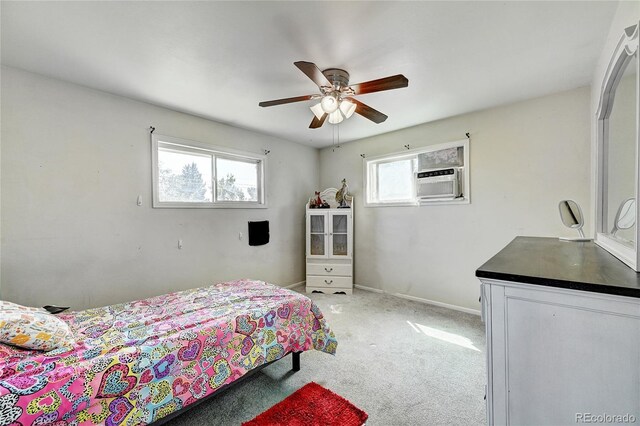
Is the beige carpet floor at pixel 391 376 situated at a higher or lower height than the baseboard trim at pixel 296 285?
lower

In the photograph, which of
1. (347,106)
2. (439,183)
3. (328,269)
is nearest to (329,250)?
(328,269)

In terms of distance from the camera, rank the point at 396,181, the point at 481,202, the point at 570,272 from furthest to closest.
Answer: the point at 396,181
the point at 481,202
the point at 570,272

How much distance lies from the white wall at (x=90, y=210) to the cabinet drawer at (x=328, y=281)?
1.30m

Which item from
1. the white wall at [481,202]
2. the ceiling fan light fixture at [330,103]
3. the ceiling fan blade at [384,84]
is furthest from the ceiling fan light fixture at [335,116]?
the white wall at [481,202]

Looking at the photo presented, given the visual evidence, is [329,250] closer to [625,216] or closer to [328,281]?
[328,281]

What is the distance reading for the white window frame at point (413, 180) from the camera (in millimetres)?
3355

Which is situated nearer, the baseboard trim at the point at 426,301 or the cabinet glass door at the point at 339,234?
the baseboard trim at the point at 426,301

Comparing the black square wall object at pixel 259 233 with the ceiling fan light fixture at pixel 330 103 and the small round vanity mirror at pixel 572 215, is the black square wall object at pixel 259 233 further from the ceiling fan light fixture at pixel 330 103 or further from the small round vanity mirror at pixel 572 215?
the small round vanity mirror at pixel 572 215

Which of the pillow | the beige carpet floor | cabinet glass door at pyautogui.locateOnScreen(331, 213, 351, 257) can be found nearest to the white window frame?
cabinet glass door at pyautogui.locateOnScreen(331, 213, 351, 257)

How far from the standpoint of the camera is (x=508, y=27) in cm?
178

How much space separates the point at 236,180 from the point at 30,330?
2.72 meters

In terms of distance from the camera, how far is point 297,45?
1.94 metres

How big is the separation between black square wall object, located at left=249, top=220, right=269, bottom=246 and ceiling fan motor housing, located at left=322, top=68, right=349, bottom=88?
2376mm

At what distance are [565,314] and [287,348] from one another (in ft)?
5.43
